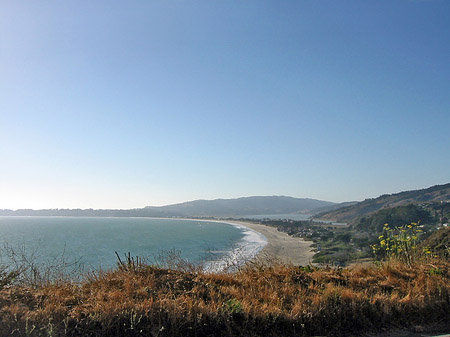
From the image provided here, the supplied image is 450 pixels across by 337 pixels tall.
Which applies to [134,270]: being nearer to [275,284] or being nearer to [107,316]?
[107,316]

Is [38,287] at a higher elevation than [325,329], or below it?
higher

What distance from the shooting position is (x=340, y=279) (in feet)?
20.0

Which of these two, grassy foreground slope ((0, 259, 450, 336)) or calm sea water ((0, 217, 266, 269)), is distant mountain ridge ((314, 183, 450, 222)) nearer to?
calm sea water ((0, 217, 266, 269))

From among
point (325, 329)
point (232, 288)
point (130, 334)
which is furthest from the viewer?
point (232, 288)

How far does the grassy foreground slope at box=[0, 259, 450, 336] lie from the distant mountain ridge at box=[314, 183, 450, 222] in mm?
113066

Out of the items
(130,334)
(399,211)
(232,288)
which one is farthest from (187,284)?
(399,211)

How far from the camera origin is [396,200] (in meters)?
129

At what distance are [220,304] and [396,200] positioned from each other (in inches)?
5730

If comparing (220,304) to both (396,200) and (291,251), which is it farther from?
(396,200)

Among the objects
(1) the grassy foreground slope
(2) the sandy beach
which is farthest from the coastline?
(1) the grassy foreground slope

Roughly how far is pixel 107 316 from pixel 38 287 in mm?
2391

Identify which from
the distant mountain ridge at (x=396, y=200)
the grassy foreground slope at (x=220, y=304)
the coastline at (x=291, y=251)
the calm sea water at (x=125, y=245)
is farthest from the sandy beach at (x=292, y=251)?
the distant mountain ridge at (x=396, y=200)

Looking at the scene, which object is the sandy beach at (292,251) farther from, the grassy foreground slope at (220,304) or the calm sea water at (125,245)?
the grassy foreground slope at (220,304)

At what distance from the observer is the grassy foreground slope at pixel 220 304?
3814 millimetres
